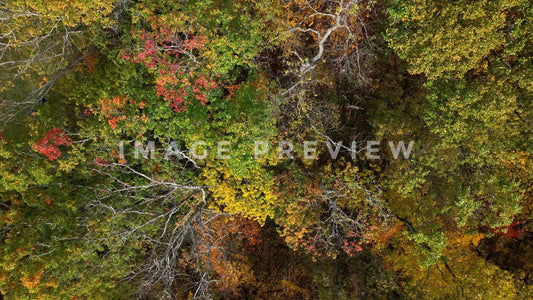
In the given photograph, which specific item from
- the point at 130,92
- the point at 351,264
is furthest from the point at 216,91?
the point at 351,264

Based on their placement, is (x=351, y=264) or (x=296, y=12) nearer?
(x=296, y=12)

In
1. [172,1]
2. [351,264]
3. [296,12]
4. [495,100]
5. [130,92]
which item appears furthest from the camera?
[351,264]

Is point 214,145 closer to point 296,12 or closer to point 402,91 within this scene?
point 296,12

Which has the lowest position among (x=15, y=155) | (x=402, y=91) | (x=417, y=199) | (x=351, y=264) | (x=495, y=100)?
(x=351, y=264)

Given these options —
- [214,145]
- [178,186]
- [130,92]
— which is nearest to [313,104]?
[214,145]

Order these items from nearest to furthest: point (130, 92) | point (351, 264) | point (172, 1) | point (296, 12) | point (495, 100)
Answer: point (495, 100) → point (172, 1) → point (130, 92) → point (296, 12) → point (351, 264)

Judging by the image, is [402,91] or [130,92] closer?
[130,92]

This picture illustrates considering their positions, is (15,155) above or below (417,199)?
above

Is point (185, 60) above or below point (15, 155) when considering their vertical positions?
above

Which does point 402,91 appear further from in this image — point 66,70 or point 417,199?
point 66,70
